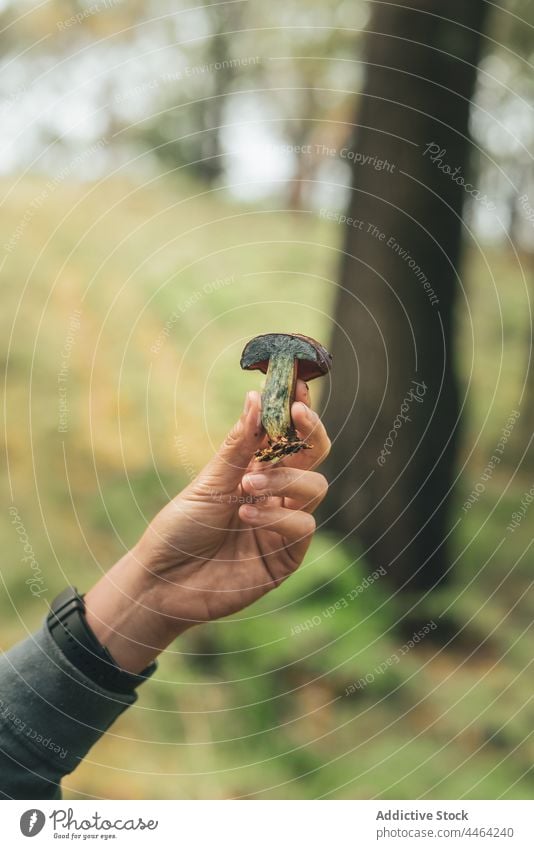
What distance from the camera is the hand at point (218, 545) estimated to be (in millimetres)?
867

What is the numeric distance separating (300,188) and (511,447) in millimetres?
2124

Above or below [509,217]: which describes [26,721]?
below

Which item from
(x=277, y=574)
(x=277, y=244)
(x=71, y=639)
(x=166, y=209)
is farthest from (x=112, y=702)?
(x=277, y=244)

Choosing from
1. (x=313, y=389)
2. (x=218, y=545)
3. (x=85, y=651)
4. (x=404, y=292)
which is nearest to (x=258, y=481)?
(x=218, y=545)

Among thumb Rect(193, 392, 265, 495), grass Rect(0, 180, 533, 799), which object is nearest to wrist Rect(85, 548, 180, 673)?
thumb Rect(193, 392, 265, 495)

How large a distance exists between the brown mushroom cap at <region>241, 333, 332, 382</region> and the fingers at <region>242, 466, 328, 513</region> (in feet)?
0.40

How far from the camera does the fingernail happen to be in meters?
0.86

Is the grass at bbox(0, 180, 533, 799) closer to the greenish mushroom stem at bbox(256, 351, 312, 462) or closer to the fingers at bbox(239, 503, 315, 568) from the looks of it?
the fingers at bbox(239, 503, 315, 568)

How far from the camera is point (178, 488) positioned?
231 cm

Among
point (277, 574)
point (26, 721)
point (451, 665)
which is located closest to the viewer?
point (26, 721)

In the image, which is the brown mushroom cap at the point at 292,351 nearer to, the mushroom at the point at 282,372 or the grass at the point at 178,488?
the mushroom at the point at 282,372

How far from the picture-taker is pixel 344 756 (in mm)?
1624

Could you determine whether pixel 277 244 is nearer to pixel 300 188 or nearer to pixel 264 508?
pixel 300 188

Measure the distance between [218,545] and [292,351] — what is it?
0.29 m
